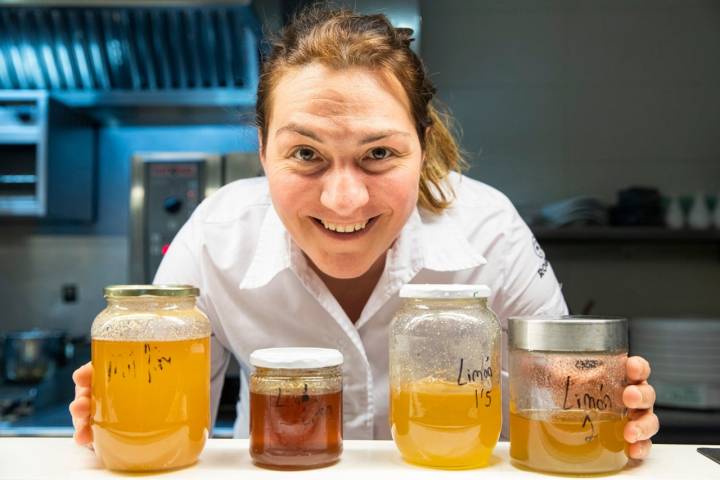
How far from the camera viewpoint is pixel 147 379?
0.74 m

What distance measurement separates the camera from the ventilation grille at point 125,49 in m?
2.92

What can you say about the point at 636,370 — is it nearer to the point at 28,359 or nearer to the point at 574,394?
the point at 574,394

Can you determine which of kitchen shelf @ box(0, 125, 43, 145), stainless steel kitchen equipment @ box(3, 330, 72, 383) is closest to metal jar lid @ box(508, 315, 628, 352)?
stainless steel kitchen equipment @ box(3, 330, 72, 383)

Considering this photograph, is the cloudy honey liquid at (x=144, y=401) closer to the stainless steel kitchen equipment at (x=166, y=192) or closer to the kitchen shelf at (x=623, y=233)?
the stainless steel kitchen equipment at (x=166, y=192)

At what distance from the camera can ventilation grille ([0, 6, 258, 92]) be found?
9.57 feet

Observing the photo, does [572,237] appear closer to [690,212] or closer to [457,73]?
[690,212]

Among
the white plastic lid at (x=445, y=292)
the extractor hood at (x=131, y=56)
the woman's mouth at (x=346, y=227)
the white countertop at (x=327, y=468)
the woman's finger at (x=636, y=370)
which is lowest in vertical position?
the white countertop at (x=327, y=468)

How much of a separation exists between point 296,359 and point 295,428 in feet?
0.24

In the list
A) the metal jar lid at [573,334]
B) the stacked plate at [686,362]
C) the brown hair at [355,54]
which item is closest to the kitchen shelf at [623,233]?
the stacked plate at [686,362]

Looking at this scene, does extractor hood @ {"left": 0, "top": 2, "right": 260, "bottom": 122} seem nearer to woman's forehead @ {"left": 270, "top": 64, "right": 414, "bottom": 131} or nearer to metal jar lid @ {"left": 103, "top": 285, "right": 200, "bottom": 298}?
woman's forehead @ {"left": 270, "top": 64, "right": 414, "bottom": 131}

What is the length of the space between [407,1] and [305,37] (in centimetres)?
151

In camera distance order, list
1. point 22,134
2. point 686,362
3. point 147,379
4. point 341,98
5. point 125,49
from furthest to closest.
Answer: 1. point 125,49
2. point 22,134
3. point 686,362
4. point 341,98
5. point 147,379

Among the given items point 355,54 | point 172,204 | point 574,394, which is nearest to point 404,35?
point 355,54

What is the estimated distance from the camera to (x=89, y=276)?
11.0 ft
